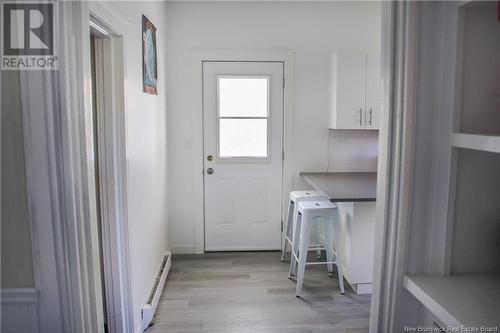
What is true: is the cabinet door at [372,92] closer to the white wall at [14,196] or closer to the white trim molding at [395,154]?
the white trim molding at [395,154]

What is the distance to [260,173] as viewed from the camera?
13.9ft

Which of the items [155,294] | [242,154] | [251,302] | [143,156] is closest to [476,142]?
[143,156]

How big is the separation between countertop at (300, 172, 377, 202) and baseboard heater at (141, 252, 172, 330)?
150 cm

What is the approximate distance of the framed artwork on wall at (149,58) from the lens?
2.82 meters

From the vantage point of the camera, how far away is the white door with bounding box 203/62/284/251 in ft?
13.5

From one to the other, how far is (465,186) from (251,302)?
240cm

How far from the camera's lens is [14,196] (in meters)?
1.04

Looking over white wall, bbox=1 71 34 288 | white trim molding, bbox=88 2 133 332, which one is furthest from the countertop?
white wall, bbox=1 71 34 288

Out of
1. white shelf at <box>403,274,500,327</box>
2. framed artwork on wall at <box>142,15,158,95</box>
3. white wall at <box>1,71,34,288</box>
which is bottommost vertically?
white shelf at <box>403,274,500,327</box>

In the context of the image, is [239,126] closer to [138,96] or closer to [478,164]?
[138,96]

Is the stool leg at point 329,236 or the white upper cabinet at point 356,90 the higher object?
the white upper cabinet at point 356,90

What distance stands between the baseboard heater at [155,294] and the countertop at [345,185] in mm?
1498

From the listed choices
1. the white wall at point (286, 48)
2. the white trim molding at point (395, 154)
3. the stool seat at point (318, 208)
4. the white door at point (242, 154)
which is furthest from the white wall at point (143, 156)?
the white trim molding at point (395, 154)

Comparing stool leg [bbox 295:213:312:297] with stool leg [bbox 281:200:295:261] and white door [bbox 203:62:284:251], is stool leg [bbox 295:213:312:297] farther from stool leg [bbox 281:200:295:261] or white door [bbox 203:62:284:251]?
white door [bbox 203:62:284:251]
